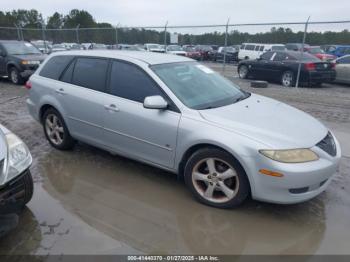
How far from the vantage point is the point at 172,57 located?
475 centimetres

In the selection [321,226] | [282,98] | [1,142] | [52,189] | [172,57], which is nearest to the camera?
[1,142]

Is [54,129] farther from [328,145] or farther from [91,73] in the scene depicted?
[328,145]

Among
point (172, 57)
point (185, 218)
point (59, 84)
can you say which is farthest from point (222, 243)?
point (59, 84)

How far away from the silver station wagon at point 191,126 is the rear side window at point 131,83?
0.5 inches

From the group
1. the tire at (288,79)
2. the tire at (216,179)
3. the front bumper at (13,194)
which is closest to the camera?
the front bumper at (13,194)

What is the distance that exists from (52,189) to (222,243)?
2.26 m

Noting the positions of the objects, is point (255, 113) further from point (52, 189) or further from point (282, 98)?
point (282, 98)

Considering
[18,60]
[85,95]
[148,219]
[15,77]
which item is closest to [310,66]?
[85,95]

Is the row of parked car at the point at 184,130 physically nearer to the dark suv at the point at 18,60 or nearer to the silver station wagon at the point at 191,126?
the silver station wagon at the point at 191,126

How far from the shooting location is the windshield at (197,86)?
12.9ft

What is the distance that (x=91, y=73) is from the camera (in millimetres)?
4730

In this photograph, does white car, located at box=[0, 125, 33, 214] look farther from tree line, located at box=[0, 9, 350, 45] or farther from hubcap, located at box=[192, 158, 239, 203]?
tree line, located at box=[0, 9, 350, 45]

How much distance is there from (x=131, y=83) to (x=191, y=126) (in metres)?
1.15

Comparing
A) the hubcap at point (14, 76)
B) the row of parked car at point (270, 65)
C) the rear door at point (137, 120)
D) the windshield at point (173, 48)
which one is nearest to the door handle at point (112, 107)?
the rear door at point (137, 120)
